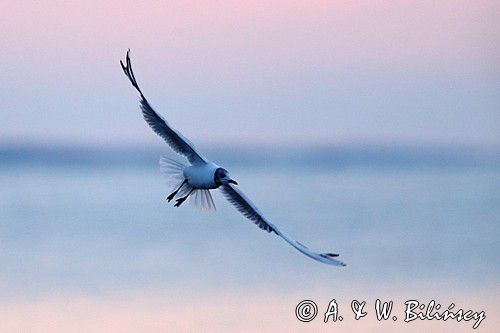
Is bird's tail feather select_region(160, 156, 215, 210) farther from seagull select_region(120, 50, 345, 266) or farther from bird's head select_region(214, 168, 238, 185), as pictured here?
bird's head select_region(214, 168, 238, 185)

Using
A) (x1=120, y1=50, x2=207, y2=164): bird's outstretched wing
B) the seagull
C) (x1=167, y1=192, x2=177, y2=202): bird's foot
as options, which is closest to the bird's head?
the seagull

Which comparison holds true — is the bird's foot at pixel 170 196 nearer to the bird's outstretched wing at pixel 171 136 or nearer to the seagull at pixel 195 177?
the seagull at pixel 195 177

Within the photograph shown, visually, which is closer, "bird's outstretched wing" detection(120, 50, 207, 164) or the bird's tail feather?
"bird's outstretched wing" detection(120, 50, 207, 164)

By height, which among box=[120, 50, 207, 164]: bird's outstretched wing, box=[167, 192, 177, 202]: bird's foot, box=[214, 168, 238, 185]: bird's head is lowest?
box=[167, 192, 177, 202]: bird's foot

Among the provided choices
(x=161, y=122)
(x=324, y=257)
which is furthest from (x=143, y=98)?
(x=324, y=257)

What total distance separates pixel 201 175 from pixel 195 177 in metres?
0.04

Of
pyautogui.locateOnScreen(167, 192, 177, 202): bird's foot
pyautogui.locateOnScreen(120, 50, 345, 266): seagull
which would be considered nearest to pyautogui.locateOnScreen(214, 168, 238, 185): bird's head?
pyautogui.locateOnScreen(120, 50, 345, 266): seagull

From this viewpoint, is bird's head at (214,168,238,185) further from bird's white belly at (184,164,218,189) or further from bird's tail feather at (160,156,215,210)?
bird's tail feather at (160,156,215,210)

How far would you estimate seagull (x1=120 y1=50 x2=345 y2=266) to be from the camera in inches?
305

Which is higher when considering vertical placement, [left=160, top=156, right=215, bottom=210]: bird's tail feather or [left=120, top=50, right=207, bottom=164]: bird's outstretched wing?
[left=120, top=50, right=207, bottom=164]: bird's outstretched wing

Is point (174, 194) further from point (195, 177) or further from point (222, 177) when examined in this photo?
point (222, 177)

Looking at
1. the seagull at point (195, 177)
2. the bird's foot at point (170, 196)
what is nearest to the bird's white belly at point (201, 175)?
the seagull at point (195, 177)

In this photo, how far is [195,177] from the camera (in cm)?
779

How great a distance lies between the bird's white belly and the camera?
7762mm
